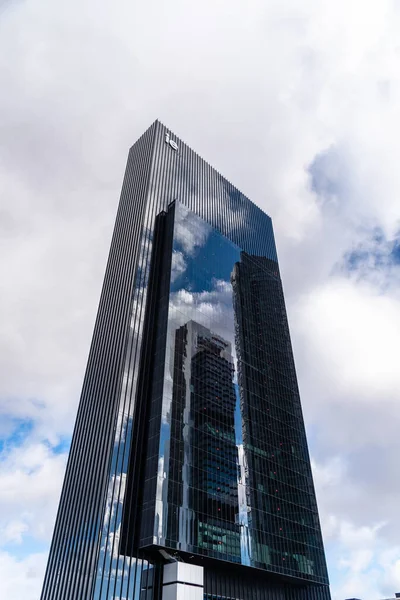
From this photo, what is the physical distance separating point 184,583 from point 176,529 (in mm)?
5938

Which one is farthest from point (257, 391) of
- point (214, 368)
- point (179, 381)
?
point (179, 381)

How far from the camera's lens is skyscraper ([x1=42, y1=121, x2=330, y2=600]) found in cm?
5678

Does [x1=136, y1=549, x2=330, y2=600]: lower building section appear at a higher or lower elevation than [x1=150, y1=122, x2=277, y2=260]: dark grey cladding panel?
lower

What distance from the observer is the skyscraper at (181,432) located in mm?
56781

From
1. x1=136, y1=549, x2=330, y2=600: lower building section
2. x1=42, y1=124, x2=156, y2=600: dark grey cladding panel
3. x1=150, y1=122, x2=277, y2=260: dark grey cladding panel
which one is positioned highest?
x1=150, y1=122, x2=277, y2=260: dark grey cladding panel

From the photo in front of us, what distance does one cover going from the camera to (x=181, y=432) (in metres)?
64.4

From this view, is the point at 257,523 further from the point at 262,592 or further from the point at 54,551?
the point at 54,551

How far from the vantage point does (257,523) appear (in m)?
67.8

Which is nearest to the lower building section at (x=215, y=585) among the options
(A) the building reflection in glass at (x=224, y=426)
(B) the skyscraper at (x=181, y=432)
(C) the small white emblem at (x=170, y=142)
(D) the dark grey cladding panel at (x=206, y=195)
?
(B) the skyscraper at (x=181, y=432)

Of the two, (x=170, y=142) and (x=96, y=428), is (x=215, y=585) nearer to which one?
(x=96, y=428)

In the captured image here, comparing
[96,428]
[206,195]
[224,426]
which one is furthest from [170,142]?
[96,428]

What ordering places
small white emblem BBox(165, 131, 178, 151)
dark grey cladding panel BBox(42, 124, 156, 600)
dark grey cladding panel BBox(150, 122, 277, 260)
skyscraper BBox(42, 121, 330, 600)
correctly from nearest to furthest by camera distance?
skyscraper BBox(42, 121, 330, 600) < dark grey cladding panel BBox(42, 124, 156, 600) < dark grey cladding panel BBox(150, 122, 277, 260) < small white emblem BBox(165, 131, 178, 151)

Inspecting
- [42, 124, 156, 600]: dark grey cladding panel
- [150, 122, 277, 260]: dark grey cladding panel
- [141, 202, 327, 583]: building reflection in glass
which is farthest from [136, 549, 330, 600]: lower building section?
[150, 122, 277, 260]: dark grey cladding panel

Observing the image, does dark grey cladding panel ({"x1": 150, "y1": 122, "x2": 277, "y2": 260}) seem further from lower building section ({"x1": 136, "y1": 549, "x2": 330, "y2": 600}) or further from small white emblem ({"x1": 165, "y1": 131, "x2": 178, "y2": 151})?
lower building section ({"x1": 136, "y1": 549, "x2": 330, "y2": 600})
